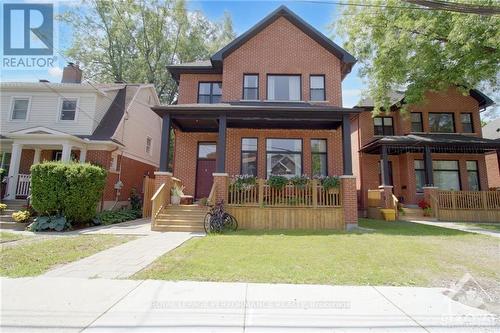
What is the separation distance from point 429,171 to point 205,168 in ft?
40.2

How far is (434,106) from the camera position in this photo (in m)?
17.9

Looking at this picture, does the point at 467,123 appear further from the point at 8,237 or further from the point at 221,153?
the point at 8,237

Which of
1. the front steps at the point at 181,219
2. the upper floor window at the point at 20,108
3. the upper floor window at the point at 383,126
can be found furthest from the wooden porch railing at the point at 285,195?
the upper floor window at the point at 20,108

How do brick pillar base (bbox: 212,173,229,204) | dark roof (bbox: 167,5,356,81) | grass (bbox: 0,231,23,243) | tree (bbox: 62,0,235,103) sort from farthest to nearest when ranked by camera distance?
tree (bbox: 62,0,235,103), dark roof (bbox: 167,5,356,81), brick pillar base (bbox: 212,173,229,204), grass (bbox: 0,231,23,243)

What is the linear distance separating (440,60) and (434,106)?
15.9 ft

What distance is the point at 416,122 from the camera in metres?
Result: 17.8

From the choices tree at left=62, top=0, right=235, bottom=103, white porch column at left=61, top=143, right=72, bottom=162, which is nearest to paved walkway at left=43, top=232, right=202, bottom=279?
white porch column at left=61, top=143, right=72, bottom=162

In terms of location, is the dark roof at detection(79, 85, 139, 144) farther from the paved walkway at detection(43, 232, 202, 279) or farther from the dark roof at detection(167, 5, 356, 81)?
the paved walkway at detection(43, 232, 202, 279)

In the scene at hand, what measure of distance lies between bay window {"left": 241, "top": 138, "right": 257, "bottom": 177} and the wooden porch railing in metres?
2.73

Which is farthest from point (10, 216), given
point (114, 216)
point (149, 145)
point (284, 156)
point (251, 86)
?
point (284, 156)

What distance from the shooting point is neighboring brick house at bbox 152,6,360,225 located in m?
13.1

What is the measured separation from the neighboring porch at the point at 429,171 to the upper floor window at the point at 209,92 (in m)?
9.33

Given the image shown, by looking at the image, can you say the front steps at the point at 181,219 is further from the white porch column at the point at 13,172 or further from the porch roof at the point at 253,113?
the white porch column at the point at 13,172

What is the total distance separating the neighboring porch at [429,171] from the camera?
14383 mm
